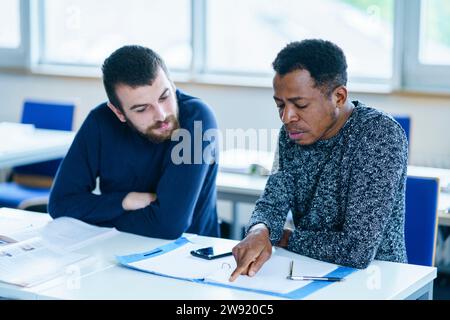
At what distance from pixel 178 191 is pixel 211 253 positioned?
0.42 meters

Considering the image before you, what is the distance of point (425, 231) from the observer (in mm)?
2666

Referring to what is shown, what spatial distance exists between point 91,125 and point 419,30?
8.07 ft

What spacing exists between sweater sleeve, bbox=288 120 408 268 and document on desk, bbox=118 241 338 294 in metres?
0.05

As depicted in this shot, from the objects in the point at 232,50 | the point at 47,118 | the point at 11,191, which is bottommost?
the point at 11,191

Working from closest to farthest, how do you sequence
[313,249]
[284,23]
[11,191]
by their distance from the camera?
1. [313,249]
2. [11,191]
3. [284,23]

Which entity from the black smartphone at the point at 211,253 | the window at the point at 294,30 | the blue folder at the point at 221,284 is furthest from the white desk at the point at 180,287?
the window at the point at 294,30

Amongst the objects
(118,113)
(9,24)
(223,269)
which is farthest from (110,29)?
(223,269)

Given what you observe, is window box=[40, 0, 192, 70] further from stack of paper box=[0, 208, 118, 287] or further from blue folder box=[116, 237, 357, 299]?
blue folder box=[116, 237, 357, 299]

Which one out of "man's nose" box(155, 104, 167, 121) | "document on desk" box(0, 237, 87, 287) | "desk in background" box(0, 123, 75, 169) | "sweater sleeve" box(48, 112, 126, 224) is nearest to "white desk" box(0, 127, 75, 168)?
"desk in background" box(0, 123, 75, 169)

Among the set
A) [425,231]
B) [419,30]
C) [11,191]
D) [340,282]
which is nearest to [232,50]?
[419,30]

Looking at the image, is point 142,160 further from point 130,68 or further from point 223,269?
point 223,269

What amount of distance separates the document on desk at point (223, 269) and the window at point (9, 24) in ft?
13.7
